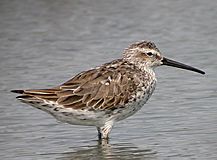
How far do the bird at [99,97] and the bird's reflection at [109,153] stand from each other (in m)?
0.28

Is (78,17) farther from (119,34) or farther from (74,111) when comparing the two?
(74,111)

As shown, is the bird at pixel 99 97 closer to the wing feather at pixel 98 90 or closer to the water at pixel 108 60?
the wing feather at pixel 98 90

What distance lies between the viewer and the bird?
10.7 metres

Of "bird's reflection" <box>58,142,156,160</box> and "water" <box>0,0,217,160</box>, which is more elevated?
"water" <box>0,0,217,160</box>

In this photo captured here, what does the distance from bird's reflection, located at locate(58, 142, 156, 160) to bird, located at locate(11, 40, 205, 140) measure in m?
0.28

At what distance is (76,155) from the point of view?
34.2ft

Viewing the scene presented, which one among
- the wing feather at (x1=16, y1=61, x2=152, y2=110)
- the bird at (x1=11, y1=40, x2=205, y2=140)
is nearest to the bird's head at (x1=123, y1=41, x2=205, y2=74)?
the bird at (x1=11, y1=40, x2=205, y2=140)

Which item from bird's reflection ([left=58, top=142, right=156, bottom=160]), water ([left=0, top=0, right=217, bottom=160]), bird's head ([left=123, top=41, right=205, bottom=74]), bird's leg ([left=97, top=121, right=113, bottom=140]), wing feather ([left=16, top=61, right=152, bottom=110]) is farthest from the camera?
bird's head ([left=123, top=41, right=205, bottom=74])

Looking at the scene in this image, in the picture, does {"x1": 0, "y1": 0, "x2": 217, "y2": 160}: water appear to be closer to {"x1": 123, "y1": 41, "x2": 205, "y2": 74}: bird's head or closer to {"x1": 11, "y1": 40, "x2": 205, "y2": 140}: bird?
{"x1": 11, "y1": 40, "x2": 205, "y2": 140}: bird

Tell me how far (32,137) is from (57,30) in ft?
18.4

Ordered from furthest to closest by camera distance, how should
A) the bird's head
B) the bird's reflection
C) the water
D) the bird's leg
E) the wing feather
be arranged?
the bird's head < the bird's leg < the wing feather < the water < the bird's reflection

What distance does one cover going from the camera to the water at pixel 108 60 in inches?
421

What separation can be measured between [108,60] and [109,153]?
4.08 m

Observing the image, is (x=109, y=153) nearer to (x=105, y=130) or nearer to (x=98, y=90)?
(x=105, y=130)
